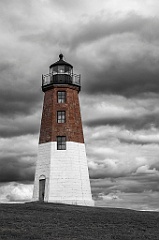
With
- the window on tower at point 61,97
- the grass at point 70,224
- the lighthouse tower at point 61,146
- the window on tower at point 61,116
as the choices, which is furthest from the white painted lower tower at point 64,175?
the window on tower at point 61,97

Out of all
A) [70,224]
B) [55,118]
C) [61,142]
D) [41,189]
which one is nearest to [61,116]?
[55,118]

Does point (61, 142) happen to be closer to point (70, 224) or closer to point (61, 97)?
point (61, 97)

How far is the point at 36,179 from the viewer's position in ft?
140

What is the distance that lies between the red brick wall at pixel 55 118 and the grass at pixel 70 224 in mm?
9315

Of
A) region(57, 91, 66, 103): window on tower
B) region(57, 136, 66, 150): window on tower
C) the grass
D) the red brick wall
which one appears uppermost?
region(57, 91, 66, 103): window on tower

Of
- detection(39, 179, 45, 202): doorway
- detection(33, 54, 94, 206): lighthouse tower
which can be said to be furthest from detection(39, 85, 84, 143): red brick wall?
detection(39, 179, 45, 202): doorway

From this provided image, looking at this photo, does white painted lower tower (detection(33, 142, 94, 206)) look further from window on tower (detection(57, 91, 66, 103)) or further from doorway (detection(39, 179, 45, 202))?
window on tower (detection(57, 91, 66, 103))

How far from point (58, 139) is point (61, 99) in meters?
4.57

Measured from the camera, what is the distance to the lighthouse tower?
40.9 m

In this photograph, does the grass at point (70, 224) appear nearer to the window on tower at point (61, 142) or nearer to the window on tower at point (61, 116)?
the window on tower at point (61, 142)

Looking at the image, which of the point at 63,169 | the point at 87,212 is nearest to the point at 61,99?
the point at 63,169

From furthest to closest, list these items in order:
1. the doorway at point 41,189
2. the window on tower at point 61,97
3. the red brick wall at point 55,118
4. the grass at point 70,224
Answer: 1. the window on tower at point 61,97
2. the red brick wall at point 55,118
3. the doorway at point 41,189
4. the grass at point 70,224

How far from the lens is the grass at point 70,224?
24497 mm

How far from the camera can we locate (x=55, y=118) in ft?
142
